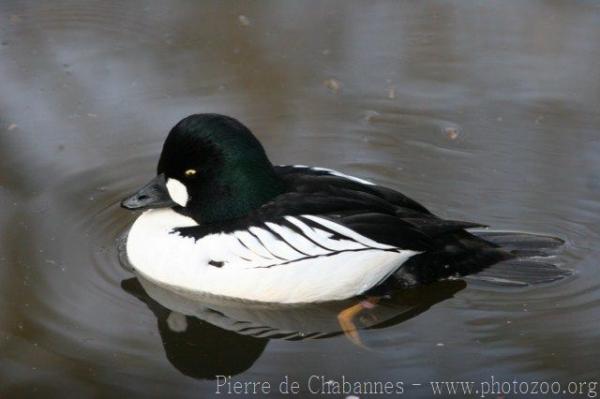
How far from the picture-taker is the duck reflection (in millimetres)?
6324

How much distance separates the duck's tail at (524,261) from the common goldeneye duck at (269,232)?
6cm

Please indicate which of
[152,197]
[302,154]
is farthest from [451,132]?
[152,197]

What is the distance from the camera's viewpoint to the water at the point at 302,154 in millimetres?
6273

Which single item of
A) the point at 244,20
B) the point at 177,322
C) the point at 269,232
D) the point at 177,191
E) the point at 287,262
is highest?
the point at 244,20

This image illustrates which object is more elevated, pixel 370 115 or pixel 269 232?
pixel 370 115

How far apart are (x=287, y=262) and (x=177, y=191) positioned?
804 mm

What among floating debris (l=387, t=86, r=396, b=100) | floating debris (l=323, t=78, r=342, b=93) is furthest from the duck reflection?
floating debris (l=323, t=78, r=342, b=93)

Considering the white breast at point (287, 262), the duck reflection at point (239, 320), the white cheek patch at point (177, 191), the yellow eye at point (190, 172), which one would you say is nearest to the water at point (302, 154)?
the duck reflection at point (239, 320)

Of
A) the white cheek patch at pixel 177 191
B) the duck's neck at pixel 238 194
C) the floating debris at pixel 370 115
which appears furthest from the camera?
the floating debris at pixel 370 115

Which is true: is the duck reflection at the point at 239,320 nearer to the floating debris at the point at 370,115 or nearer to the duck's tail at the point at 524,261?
the duck's tail at the point at 524,261

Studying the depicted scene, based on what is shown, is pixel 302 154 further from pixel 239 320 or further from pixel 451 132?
pixel 239 320

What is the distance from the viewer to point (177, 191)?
688 cm

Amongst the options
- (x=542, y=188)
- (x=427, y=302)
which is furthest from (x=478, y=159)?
(x=427, y=302)

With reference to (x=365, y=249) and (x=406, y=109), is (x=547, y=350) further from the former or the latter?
(x=406, y=109)
